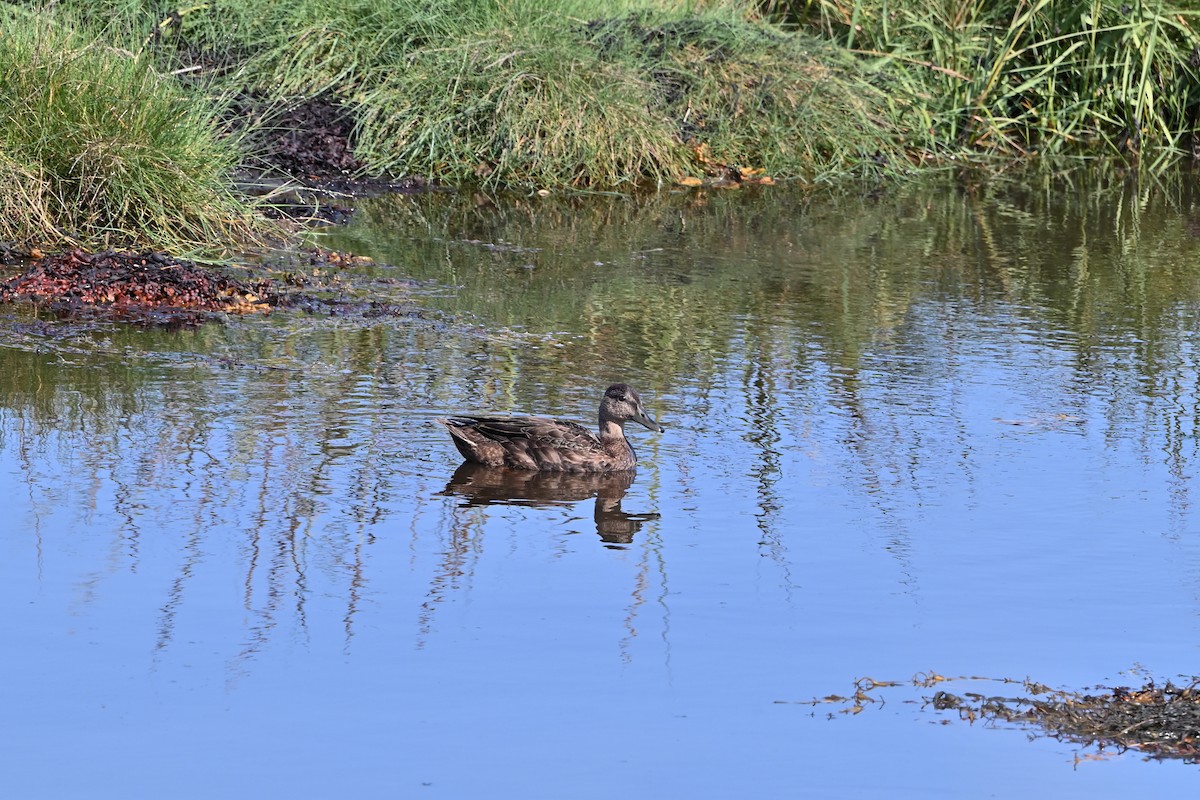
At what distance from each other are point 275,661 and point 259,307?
5.93 meters

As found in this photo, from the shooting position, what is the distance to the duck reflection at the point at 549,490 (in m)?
8.09

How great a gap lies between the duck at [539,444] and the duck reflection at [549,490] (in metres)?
0.05

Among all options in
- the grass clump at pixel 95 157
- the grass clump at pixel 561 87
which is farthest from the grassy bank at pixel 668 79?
the grass clump at pixel 95 157

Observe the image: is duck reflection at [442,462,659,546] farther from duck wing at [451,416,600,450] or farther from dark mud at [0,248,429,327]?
dark mud at [0,248,429,327]

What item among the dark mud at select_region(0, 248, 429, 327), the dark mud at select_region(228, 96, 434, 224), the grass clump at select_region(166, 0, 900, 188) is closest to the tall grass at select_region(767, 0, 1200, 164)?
the grass clump at select_region(166, 0, 900, 188)

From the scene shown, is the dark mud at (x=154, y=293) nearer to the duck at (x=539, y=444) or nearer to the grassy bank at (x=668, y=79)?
the grassy bank at (x=668, y=79)

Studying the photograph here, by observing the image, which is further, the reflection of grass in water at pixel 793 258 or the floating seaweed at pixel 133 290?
the reflection of grass in water at pixel 793 258

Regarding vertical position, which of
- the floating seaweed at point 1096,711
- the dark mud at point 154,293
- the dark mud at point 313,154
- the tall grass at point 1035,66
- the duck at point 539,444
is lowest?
the floating seaweed at point 1096,711

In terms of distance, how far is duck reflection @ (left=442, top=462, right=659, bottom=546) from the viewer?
8.09 meters

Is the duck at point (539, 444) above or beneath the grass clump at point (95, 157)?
beneath

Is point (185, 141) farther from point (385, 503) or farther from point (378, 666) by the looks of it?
point (378, 666)

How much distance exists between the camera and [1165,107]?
20453mm

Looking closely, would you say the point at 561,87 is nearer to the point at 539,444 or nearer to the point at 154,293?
the point at 154,293

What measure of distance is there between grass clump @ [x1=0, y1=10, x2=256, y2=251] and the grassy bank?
62 centimetres
